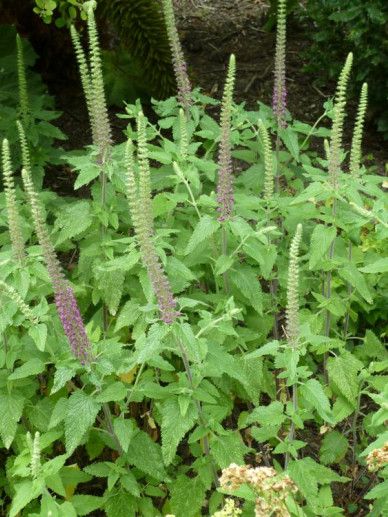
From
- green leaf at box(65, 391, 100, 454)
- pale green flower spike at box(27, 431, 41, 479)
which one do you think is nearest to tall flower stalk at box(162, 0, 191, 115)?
green leaf at box(65, 391, 100, 454)

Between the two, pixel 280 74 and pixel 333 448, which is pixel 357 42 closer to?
pixel 280 74

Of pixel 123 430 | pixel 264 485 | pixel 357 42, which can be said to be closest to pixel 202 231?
pixel 123 430

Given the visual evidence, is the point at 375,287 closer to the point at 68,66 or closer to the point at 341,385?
the point at 341,385

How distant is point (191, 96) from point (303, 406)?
2126mm

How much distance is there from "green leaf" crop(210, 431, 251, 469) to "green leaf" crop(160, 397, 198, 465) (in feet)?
0.94

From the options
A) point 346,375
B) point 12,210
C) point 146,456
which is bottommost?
point 146,456

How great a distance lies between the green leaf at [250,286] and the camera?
4.25m

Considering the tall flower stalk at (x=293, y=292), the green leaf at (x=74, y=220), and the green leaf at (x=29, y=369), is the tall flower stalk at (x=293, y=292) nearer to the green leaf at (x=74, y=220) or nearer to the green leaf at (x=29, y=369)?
the green leaf at (x=29, y=369)

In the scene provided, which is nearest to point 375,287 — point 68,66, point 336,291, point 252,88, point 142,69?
point 336,291

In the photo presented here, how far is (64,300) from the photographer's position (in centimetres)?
336

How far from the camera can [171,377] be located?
4223 millimetres

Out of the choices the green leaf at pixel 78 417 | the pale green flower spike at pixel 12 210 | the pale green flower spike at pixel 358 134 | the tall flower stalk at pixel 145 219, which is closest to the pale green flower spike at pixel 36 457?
the green leaf at pixel 78 417

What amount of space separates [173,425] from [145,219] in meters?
1.15

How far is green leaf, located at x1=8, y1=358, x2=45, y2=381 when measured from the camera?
3.70m
